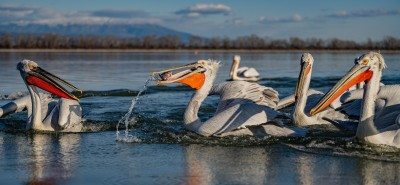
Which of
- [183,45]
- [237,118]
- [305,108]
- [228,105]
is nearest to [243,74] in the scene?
[305,108]

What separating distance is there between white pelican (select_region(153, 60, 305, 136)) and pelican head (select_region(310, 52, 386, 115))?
2.59 ft

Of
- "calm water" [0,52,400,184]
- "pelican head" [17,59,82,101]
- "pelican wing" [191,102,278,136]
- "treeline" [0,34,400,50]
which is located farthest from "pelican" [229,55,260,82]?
"treeline" [0,34,400,50]

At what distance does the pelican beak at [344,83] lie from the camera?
225 inches

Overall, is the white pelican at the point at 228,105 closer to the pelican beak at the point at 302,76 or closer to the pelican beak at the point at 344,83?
the pelican beak at the point at 302,76

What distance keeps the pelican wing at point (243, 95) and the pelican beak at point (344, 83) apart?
3.55 feet

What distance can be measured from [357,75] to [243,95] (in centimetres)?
149

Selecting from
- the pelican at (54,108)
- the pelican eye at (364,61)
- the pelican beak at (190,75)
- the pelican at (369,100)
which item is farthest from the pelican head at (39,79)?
the pelican eye at (364,61)

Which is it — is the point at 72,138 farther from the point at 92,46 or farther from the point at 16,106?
the point at 92,46

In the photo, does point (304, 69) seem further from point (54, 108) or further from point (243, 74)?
point (243, 74)

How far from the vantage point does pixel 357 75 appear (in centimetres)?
577

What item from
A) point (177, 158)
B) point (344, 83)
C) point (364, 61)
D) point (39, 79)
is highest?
point (364, 61)

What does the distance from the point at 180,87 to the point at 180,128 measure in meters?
6.14

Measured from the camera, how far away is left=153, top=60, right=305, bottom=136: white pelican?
20.7 feet

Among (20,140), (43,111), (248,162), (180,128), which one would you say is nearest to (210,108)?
(180,128)
